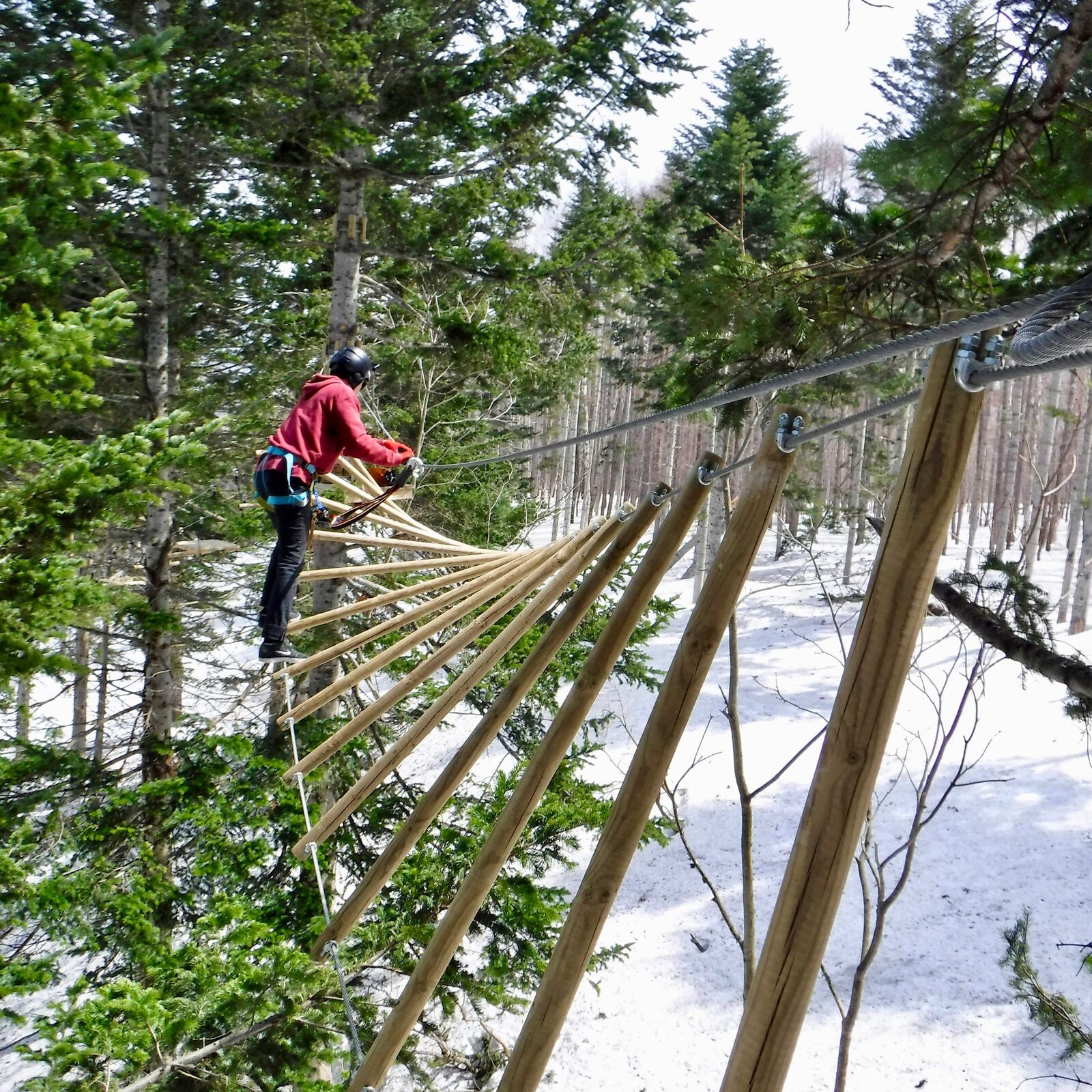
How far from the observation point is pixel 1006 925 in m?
7.61

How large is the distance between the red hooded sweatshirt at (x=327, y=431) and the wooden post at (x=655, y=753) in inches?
93.3

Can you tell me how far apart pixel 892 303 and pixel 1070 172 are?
2.79ft

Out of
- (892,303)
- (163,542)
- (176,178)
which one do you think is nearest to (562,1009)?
(892,303)

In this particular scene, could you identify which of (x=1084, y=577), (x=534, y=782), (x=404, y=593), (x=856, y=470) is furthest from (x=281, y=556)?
(x=856, y=470)

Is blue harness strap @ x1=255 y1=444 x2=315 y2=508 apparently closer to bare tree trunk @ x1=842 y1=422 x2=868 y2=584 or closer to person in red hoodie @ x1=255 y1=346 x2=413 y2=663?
person in red hoodie @ x1=255 y1=346 x2=413 y2=663

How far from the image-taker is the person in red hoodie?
355 cm

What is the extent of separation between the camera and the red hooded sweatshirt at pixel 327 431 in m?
3.55

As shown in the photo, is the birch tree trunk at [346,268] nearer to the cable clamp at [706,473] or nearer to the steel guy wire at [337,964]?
the steel guy wire at [337,964]

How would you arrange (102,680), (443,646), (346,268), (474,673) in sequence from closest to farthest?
(474,673)
(443,646)
(346,268)
(102,680)

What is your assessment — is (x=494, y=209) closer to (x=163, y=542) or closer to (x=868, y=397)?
(x=163, y=542)

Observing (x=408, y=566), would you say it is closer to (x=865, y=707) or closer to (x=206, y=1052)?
(x=206, y=1052)

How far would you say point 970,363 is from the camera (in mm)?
Result: 1057

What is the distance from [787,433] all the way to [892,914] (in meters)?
8.07

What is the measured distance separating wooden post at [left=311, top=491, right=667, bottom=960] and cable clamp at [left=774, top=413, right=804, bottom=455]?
689mm
